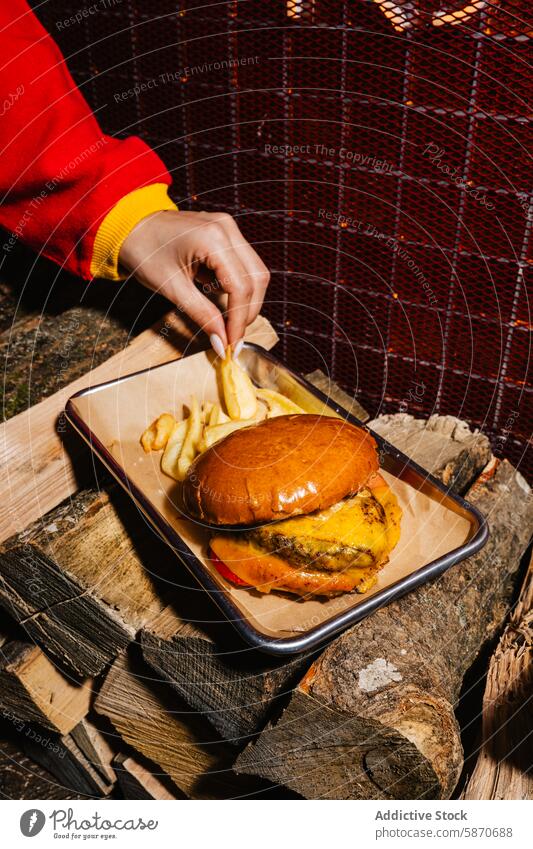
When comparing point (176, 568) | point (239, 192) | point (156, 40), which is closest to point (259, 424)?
point (176, 568)

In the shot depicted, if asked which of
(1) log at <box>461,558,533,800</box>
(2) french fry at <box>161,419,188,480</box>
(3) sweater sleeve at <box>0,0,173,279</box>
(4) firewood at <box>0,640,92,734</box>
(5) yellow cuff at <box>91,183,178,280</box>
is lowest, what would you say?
(4) firewood at <box>0,640,92,734</box>

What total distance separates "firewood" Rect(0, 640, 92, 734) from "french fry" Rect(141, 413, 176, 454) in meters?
0.59

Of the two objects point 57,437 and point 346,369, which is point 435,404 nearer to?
point 346,369

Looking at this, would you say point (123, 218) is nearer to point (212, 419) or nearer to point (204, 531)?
point (212, 419)

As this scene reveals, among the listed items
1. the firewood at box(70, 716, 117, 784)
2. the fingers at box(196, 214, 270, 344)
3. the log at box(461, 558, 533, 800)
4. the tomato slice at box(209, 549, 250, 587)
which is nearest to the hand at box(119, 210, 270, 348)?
the fingers at box(196, 214, 270, 344)

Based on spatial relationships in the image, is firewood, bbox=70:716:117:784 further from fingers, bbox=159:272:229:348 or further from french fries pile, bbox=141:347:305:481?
fingers, bbox=159:272:229:348

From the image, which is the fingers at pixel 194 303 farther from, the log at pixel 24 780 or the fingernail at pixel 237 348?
the log at pixel 24 780

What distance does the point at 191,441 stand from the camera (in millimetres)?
1490

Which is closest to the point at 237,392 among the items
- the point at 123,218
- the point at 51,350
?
the point at 123,218

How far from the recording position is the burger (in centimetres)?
118
